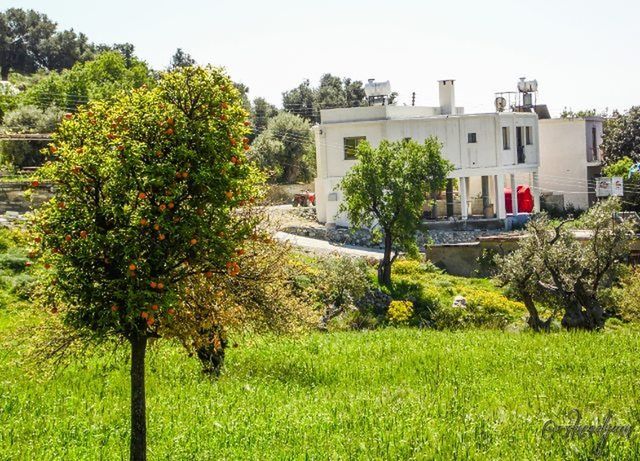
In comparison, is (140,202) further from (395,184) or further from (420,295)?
(395,184)

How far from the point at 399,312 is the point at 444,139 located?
22.3m

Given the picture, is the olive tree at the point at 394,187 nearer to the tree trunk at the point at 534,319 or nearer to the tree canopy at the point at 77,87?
the tree trunk at the point at 534,319

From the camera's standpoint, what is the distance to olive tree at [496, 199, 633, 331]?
26.3 meters

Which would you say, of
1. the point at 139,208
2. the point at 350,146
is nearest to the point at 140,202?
the point at 139,208

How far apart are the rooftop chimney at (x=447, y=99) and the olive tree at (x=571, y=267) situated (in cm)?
2736

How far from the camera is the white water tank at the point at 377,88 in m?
52.5

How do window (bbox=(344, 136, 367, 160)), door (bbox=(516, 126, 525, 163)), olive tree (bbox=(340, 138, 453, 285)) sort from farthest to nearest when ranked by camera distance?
door (bbox=(516, 126, 525, 163)), window (bbox=(344, 136, 367, 160)), olive tree (bbox=(340, 138, 453, 285))

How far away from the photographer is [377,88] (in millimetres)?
52656

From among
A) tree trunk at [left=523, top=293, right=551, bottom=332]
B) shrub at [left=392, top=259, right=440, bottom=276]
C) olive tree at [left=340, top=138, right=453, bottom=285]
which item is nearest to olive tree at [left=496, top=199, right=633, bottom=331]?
tree trunk at [left=523, top=293, right=551, bottom=332]

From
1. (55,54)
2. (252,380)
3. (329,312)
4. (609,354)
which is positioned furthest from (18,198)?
(55,54)

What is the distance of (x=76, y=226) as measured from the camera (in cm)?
959

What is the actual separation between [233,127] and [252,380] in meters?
7.32

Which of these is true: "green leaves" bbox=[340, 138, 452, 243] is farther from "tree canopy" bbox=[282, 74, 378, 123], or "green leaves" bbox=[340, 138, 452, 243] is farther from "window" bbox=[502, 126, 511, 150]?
"tree canopy" bbox=[282, 74, 378, 123]

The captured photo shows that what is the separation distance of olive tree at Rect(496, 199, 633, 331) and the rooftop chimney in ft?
89.8
